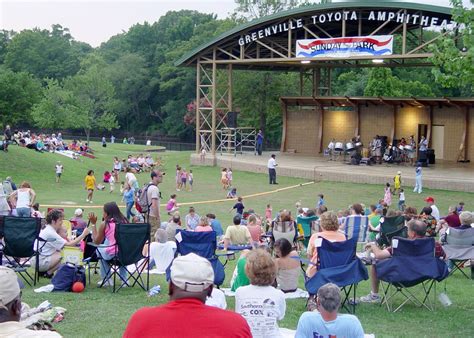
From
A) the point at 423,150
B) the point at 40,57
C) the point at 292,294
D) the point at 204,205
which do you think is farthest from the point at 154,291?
the point at 40,57

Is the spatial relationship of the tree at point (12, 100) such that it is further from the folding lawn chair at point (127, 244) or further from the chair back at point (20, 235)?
the folding lawn chair at point (127, 244)

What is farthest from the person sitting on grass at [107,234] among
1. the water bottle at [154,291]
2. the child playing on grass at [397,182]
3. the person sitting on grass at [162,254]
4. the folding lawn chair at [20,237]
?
the child playing on grass at [397,182]

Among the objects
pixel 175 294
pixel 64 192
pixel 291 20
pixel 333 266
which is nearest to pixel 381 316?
pixel 333 266

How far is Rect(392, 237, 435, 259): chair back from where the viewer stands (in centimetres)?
977

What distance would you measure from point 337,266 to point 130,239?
114 inches

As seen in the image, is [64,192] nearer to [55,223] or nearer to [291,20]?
[291,20]

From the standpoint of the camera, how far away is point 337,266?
9.49 m

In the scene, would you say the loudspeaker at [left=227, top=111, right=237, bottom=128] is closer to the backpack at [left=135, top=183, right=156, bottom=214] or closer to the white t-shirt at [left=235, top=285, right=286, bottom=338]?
the backpack at [left=135, top=183, right=156, bottom=214]

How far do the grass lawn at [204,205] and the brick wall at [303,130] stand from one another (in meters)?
6.06

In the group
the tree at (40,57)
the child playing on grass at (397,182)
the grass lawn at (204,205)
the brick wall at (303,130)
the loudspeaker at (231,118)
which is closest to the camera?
the grass lawn at (204,205)

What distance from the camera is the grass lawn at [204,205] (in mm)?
8984

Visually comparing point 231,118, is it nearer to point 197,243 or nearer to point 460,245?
point 460,245

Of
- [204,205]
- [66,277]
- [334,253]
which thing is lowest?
[204,205]

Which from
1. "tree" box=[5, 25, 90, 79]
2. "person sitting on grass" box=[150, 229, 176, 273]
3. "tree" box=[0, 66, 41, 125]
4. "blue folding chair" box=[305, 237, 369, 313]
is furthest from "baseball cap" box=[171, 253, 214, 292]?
"tree" box=[5, 25, 90, 79]
